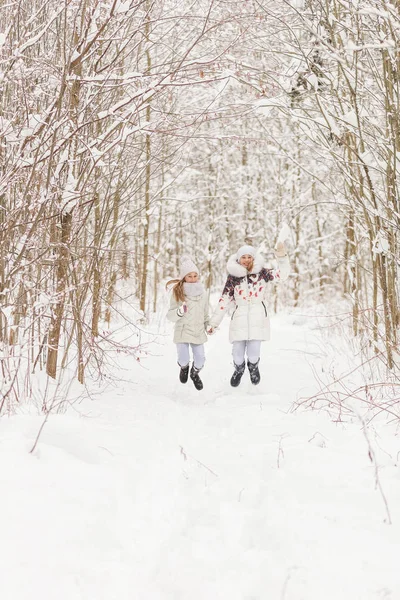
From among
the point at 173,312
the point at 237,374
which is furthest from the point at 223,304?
the point at 237,374

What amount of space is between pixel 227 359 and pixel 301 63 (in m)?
4.98

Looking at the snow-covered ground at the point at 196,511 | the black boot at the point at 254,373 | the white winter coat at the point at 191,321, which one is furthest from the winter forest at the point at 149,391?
the white winter coat at the point at 191,321

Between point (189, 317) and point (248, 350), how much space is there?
821mm

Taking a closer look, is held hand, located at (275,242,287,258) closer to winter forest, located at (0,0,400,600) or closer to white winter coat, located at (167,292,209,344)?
winter forest, located at (0,0,400,600)

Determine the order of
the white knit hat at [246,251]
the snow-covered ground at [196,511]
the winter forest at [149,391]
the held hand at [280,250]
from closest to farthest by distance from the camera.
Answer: the snow-covered ground at [196,511] → the winter forest at [149,391] → the held hand at [280,250] → the white knit hat at [246,251]

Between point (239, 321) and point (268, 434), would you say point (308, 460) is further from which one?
point (239, 321)

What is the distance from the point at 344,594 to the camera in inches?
71.4

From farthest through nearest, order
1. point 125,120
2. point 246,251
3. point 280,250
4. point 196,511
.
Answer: point 246,251 → point 280,250 → point 125,120 → point 196,511

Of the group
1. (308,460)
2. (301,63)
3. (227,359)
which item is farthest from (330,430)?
(227,359)

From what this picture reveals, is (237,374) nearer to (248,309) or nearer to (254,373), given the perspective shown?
(254,373)

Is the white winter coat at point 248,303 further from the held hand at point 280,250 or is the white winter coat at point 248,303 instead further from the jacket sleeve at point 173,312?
the jacket sleeve at point 173,312

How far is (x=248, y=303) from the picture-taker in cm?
601

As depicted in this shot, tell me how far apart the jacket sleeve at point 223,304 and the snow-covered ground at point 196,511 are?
6.48 feet

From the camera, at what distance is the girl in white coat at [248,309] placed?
5934 mm
